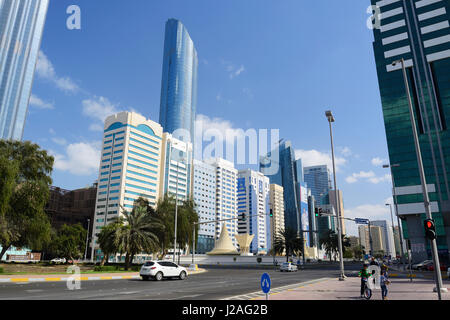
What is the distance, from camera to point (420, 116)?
72.9m

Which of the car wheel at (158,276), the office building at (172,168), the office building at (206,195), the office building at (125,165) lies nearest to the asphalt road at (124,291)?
the car wheel at (158,276)

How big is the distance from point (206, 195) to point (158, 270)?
500 ft

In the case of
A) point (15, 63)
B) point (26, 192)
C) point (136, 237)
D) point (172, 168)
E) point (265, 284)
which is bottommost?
point (265, 284)

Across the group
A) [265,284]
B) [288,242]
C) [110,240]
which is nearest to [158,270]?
[110,240]

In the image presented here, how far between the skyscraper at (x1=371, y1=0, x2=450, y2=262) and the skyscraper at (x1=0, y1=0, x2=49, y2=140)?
190 m

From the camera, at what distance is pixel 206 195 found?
6969 inches

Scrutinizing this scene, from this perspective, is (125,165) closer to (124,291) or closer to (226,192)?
(226,192)

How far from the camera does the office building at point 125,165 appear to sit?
123250 mm

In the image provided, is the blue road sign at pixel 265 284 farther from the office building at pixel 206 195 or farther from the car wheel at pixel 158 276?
the office building at pixel 206 195

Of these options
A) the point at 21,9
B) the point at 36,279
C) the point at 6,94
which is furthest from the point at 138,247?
the point at 21,9

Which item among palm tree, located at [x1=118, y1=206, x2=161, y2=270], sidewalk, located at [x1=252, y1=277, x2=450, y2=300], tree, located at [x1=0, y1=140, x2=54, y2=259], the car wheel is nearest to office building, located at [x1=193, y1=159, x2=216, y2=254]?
palm tree, located at [x1=118, y1=206, x2=161, y2=270]

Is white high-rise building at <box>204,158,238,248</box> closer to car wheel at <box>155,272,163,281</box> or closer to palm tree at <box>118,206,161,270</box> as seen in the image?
palm tree at <box>118,206,161,270</box>

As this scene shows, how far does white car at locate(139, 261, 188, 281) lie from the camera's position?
24.8 metres
